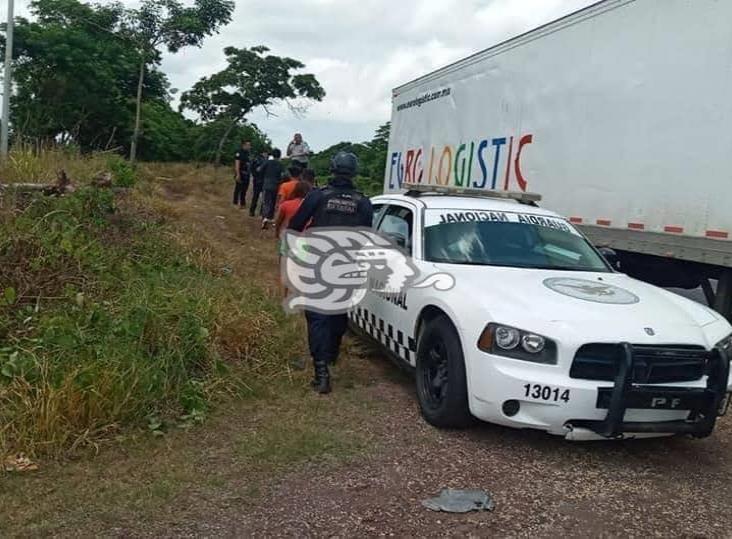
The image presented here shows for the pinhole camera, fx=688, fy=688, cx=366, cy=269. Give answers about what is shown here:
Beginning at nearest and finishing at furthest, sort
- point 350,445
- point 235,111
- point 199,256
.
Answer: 1. point 350,445
2. point 199,256
3. point 235,111

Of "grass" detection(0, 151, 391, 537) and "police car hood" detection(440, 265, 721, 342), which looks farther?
"police car hood" detection(440, 265, 721, 342)

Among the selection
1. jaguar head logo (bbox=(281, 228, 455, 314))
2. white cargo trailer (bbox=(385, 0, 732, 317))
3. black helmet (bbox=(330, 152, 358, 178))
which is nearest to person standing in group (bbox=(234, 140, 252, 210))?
white cargo trailer (bbox=(385, 0, 732, 317))

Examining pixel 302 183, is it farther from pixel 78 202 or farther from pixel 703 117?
pixel 703 117

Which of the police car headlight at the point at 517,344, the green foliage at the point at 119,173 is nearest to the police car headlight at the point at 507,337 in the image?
the police car headlight at the point at 517,344

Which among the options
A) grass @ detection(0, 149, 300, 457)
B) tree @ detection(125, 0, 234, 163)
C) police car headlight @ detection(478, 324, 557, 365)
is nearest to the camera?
police car headlight @ detection(478, 324, 557, 365)

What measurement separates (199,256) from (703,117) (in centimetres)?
541

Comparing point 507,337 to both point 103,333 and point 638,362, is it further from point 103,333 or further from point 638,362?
point 103,333

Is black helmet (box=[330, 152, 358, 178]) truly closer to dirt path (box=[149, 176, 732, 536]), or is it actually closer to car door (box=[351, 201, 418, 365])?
car door (box=[351, 201, 418, 365])

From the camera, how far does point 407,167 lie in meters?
12.9

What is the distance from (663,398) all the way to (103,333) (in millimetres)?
3491

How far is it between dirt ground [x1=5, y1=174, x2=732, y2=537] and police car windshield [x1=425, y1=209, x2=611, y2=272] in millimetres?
1119

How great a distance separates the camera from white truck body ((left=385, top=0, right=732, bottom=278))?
18.6 feet

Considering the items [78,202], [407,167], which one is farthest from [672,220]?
[407,167]

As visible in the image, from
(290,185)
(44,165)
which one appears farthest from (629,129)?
(44,165)
